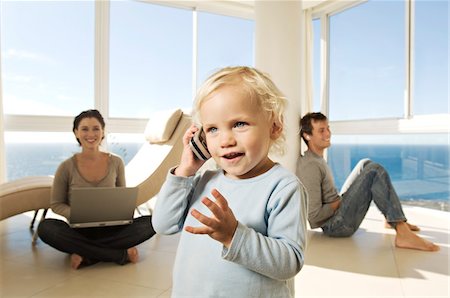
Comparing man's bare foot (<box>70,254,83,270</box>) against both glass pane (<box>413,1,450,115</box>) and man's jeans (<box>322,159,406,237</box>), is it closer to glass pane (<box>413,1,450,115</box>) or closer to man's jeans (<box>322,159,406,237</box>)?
man's jeans (<box>322,159,406,237</box>)

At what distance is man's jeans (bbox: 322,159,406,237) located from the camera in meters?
2.60

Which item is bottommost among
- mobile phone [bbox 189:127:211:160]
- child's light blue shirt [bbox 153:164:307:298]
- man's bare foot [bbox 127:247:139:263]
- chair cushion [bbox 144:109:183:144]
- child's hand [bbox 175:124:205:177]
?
man's bare foot [bbox 127:247:139:263]

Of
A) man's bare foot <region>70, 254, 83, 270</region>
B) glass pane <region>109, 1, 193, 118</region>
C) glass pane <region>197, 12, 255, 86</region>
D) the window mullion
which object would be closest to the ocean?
the window mullion

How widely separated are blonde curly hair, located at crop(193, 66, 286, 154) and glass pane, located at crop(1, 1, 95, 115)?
4181 millimetres

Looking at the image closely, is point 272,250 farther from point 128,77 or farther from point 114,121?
point 128,77

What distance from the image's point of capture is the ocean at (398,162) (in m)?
3.97

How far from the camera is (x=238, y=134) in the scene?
2.59ft

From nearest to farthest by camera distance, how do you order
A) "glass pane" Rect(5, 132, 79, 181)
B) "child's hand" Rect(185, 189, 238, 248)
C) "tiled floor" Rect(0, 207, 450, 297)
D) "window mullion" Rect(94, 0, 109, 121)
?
"child's hand" Rect(185, 189, 238, 248) < "tiled floor" Rect(0, 207, 450, 297) < "glass pane" Rect(5, 132, 79, 181) < "window mullion" Rect(94, 0, 109, 121)

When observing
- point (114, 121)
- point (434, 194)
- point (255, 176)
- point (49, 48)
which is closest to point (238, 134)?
point (255, 176)

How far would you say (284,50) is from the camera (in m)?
3.10

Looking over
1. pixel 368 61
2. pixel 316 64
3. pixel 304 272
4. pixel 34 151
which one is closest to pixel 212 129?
pixel 304 272

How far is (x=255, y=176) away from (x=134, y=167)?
2.64 metres

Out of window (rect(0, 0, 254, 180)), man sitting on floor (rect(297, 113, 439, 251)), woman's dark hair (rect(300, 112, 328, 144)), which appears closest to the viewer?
man sitting on floor (rect(297, 113, 439, 251))

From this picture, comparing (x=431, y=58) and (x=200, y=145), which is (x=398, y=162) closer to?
(x=431, y=58)
